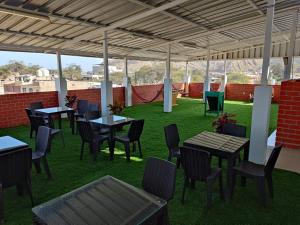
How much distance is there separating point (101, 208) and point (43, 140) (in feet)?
7.57

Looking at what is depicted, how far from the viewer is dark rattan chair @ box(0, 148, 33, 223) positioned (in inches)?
97.6

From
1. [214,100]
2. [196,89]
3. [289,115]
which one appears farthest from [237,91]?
[289,115]

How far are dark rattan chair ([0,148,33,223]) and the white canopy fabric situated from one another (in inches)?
134

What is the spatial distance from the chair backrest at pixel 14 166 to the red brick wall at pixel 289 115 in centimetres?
478

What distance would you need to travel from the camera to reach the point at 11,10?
449cm

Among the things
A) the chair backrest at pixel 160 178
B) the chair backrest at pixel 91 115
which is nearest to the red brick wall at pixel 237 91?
the chair backrest at pixel 91 115

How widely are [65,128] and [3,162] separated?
15.6ft

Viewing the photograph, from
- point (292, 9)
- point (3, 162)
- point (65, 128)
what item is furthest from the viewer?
point (65, 128)

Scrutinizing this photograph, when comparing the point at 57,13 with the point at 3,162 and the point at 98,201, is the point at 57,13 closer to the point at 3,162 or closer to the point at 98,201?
the point at 3,162

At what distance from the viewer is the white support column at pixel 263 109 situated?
3.84 meters

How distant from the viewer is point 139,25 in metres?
6.88

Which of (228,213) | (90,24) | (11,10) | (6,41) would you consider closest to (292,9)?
(90,24)

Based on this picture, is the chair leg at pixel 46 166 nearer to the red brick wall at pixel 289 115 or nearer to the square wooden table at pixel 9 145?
the square wooden table at pixel 9 145

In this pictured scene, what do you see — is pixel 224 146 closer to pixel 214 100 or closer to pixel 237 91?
pixel 214 100
